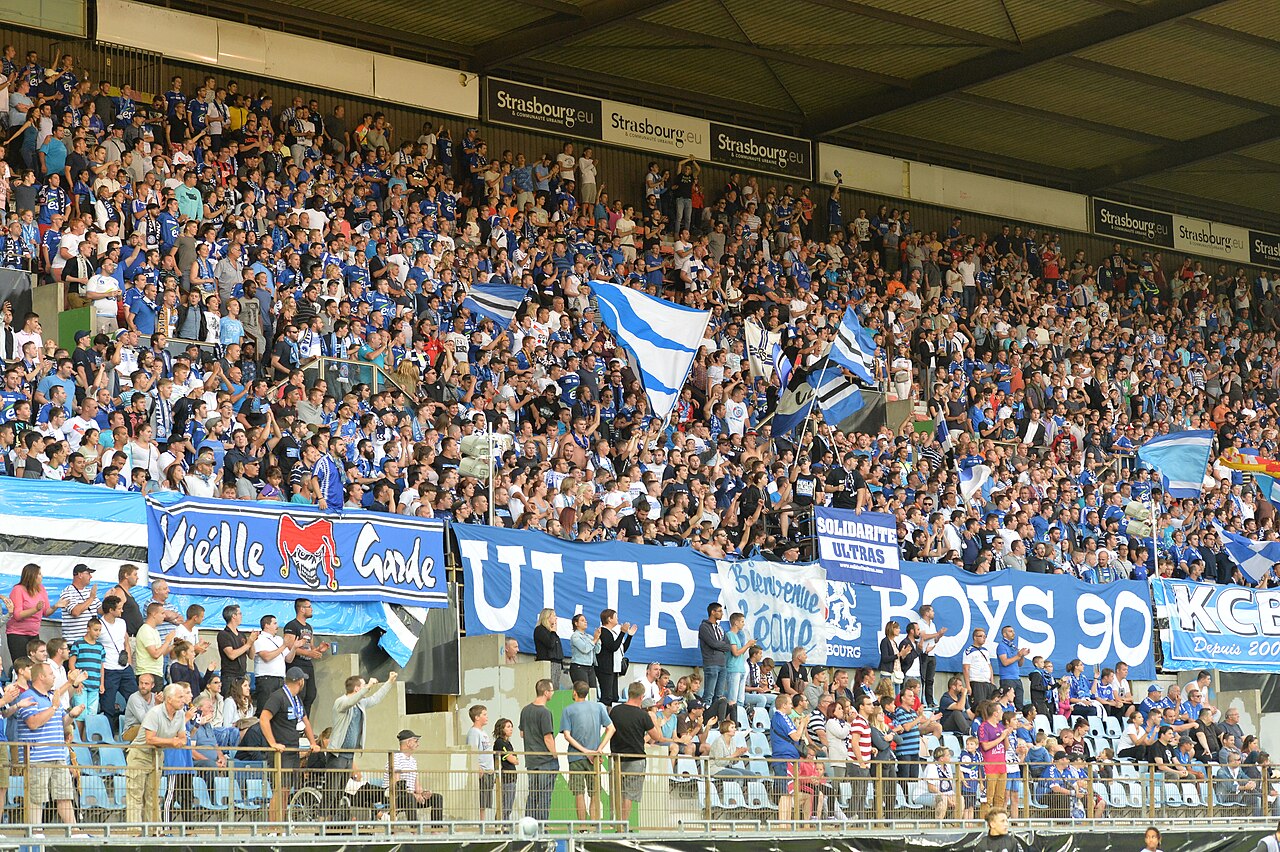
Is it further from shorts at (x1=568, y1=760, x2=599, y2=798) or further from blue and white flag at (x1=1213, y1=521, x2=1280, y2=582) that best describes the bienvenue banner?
shorts at (x1=568, y1=760, x2=599, y2=798)

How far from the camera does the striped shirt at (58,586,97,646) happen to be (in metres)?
14.3

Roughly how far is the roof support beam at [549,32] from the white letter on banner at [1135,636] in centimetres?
1050

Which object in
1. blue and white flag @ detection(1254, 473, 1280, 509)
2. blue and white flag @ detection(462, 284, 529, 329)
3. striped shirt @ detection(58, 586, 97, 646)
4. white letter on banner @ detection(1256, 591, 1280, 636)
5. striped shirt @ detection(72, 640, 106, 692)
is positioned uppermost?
blue and white flag @ detection(462, 284, 529, 329)

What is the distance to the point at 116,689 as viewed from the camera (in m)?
14.1

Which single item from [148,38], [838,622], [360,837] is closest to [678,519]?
[838,622]

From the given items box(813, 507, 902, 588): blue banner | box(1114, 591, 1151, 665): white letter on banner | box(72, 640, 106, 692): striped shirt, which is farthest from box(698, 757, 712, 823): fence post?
box(1114, 591, 1151, 665): white letter on banner

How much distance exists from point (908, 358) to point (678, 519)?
10.1 meters

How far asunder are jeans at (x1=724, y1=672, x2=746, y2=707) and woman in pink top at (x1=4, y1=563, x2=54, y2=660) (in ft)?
22.7

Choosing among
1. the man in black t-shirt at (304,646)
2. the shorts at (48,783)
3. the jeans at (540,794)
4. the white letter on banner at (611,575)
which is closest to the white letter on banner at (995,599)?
the white letter on banner at (611,575)

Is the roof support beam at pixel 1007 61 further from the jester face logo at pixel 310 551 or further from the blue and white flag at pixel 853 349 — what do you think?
the jester face logo at pixel 310 551

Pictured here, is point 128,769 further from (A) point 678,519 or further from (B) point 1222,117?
(B) point 1222,117

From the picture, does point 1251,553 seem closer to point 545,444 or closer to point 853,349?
point 853,349

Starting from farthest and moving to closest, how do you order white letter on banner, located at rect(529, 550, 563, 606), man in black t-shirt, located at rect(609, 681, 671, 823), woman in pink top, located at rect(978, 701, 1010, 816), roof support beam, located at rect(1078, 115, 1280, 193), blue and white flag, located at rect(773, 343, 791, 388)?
roof support beam, located at rect(1078, 115, 1280, 193)
blue and white flag, located at rect(773, 343, 791, 388)
white letter on banner, located at rect(529, 550, 563, 606)
woman in pink top, located at rect(978, 701, 1010, 816)
man in black t-shirt, located at rect(609, 681, 671, 823)

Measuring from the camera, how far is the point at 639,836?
14109 mm
